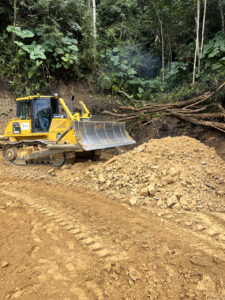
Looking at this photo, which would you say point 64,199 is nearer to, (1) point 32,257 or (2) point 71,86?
(1) point 32,257

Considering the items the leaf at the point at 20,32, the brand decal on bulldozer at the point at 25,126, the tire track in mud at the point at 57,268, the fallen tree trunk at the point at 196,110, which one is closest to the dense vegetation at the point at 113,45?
the leaf at the point at 20,32

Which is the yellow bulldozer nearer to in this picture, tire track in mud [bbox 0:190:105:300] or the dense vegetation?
tire track in mud [bbox 0:190:105:300]

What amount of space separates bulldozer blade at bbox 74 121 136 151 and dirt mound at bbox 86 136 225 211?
965 millimetres

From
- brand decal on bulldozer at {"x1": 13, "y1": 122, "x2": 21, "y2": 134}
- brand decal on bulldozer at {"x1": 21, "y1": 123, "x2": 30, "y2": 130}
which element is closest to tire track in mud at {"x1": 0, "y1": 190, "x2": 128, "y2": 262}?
brand decal on bulldozer at {"x1": 21, "y1": 123, "x2": 30, "y2": 130}

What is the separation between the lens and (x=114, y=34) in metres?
15.1

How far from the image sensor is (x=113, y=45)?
15.2 metres

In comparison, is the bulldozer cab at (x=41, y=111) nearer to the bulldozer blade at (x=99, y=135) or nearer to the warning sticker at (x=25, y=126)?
the warning sticker at (x=25, y=126)

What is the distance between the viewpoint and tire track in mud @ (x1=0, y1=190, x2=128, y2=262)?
2535 millimetres

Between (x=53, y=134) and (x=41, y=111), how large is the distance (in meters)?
0.94

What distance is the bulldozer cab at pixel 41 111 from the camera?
7.61m

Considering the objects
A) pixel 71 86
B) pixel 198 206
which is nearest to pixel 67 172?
pixel 198 206

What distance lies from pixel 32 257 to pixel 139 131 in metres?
8.39

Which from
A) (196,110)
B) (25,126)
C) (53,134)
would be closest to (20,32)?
(25,126)

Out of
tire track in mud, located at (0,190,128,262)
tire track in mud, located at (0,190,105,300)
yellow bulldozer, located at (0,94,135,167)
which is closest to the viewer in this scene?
tire track in mud, located at (0,190,105,300)
